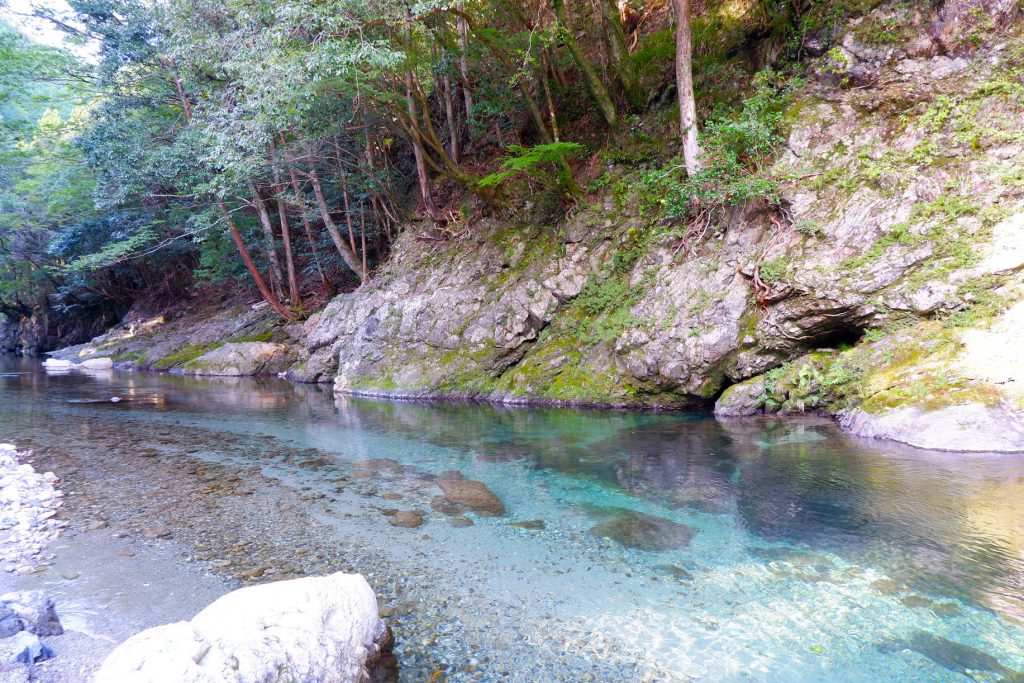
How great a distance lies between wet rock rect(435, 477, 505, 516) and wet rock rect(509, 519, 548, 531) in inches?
13.4

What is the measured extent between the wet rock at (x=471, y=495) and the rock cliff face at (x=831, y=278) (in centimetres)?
537

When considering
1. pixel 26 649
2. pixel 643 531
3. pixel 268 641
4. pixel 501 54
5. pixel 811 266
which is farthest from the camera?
pixel 501 54

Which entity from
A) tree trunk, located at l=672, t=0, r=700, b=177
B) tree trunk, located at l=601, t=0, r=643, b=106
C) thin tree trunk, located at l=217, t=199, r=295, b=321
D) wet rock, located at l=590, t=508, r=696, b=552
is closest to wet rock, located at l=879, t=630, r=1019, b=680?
wet rock, located at l=590, t=508, r=696, b=552

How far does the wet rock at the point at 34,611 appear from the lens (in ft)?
10.8

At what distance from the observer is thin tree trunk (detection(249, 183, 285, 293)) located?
67.1 ft

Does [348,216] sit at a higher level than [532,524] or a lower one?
higher

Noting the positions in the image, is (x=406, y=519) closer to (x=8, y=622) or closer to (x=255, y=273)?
(x=8, y=622)

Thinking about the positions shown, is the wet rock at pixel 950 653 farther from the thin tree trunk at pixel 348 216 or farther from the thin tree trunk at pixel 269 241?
the thin tree trunk at pixel 269 241

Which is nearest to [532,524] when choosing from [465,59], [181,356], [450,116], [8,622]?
[8,622]

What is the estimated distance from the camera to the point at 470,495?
6.35m

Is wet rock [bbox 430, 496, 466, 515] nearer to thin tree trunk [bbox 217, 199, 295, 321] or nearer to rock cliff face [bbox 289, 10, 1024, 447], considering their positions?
rock cliff face [bbox 289, 10, 1024, 447]

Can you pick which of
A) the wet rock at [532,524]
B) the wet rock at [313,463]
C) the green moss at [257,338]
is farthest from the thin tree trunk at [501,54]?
the green moss at [257,338]

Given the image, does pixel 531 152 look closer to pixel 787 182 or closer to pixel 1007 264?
pixel 787 182

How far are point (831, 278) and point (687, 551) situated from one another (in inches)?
263
